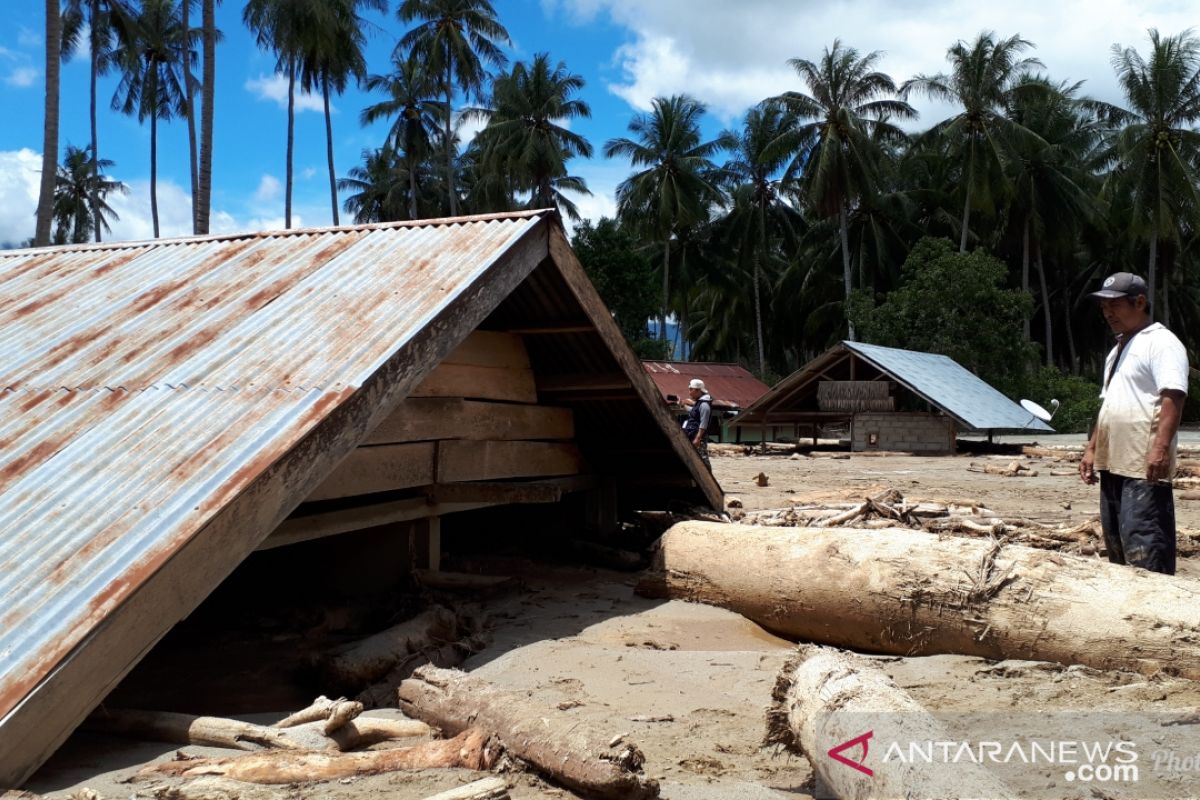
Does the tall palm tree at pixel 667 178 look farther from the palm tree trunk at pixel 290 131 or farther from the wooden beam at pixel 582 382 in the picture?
the wooden beam at pixel 582 382

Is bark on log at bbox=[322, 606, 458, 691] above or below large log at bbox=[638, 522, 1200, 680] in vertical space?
below

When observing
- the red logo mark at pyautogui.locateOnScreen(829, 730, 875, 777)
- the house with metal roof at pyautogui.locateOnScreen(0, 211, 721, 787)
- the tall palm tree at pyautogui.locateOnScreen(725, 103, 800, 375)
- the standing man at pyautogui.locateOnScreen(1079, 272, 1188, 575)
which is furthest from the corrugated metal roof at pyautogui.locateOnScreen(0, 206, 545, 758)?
the tall palm tree at pyautogui.locateOnScreen(725, 103, 800, 375)

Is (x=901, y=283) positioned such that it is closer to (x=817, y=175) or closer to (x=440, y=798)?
(x=817, y=175)

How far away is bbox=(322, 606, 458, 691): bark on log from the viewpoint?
Result: 5199 mm

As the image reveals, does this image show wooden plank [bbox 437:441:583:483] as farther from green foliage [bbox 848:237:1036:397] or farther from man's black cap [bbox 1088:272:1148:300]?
green foliage [bbox 848:237:1036:397]

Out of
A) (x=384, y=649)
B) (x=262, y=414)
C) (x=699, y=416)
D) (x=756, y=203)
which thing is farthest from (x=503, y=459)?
(x=756, y=203)

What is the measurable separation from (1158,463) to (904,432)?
68.8ft

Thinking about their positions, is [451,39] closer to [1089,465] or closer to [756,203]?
[756,203]

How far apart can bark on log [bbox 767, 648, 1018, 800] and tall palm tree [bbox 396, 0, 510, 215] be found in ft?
136

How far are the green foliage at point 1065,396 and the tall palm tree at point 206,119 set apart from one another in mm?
27012

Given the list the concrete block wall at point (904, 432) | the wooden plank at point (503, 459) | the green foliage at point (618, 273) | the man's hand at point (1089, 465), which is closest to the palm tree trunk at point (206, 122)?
the green foliage at point (618, 273)

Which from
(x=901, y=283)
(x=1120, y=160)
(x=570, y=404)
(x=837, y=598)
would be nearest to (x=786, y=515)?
(x=570, y=404)

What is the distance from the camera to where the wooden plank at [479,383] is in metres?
6.88

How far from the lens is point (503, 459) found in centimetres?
755
